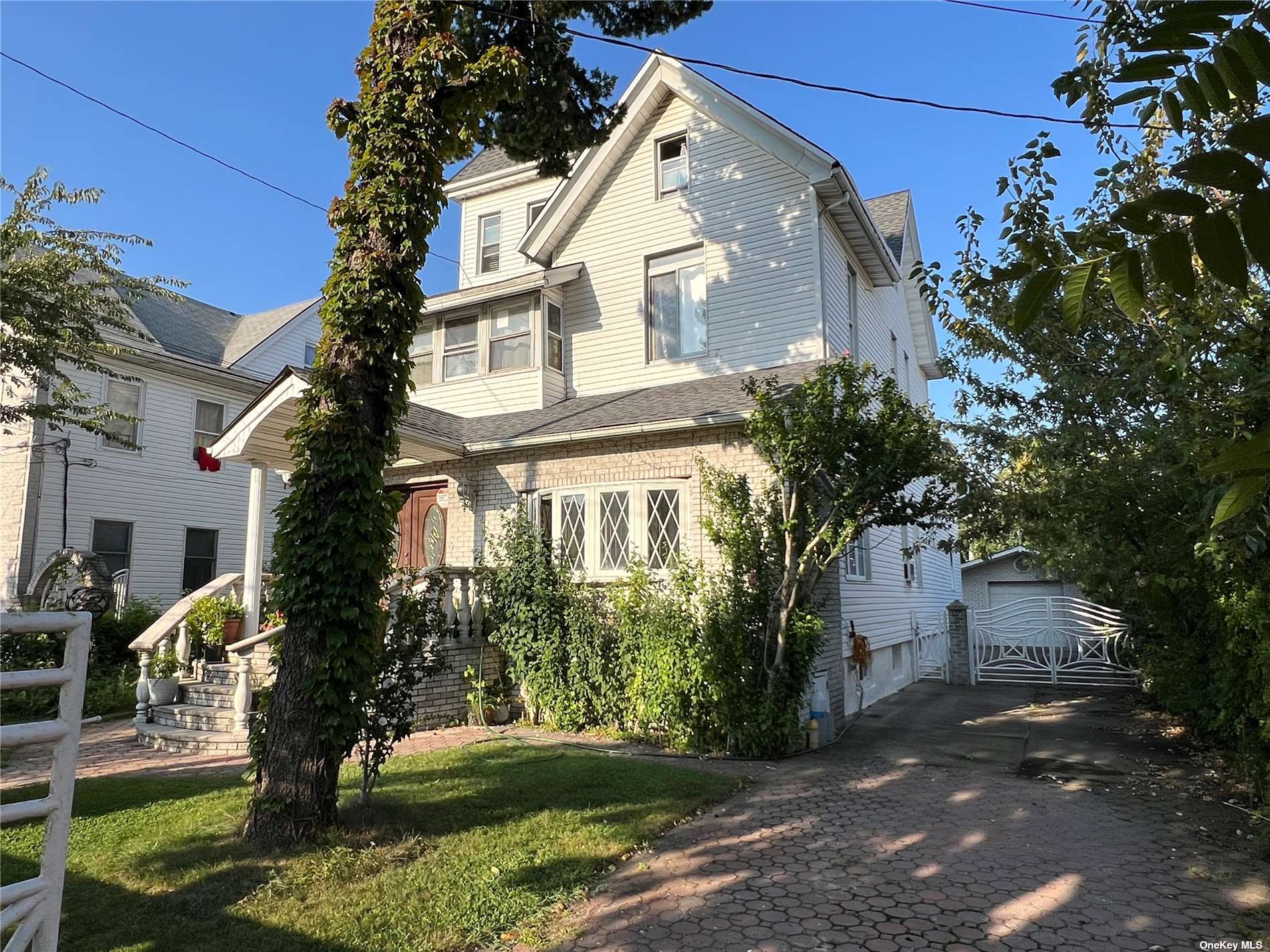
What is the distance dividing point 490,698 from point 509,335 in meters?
6.35

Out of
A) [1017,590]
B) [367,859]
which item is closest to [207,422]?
[367,859]

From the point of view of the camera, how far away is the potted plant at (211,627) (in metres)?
12.1

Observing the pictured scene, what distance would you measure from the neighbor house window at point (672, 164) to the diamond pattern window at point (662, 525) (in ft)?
19.3

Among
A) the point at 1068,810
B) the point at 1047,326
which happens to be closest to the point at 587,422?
the point at 1047,326

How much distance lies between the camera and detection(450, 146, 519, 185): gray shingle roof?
16469 millimetres

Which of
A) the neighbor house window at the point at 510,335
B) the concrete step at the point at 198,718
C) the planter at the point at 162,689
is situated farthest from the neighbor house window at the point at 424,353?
the concrete step at the point at 198,718

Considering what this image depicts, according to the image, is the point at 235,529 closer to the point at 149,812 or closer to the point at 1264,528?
the point at 149,812

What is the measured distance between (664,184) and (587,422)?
5150 mm

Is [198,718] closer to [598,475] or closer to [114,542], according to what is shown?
[598,475]

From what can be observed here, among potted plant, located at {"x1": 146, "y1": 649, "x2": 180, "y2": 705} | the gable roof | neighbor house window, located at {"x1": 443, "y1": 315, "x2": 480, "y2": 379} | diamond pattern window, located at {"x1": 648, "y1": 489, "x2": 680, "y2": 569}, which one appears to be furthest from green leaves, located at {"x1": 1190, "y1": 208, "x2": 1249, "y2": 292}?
neighbor house window, located at {"x1": 443, "y1": 315, "x2": 480, "y2": 379}

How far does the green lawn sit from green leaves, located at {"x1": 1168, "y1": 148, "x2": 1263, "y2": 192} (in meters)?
4.44

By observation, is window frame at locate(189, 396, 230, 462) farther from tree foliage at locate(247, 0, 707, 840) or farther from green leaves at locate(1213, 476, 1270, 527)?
green leaves at locate(1213, 476, 1270, 527)

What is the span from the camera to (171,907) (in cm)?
443

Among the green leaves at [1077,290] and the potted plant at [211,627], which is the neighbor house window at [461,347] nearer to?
the potted plant at [211,627]
